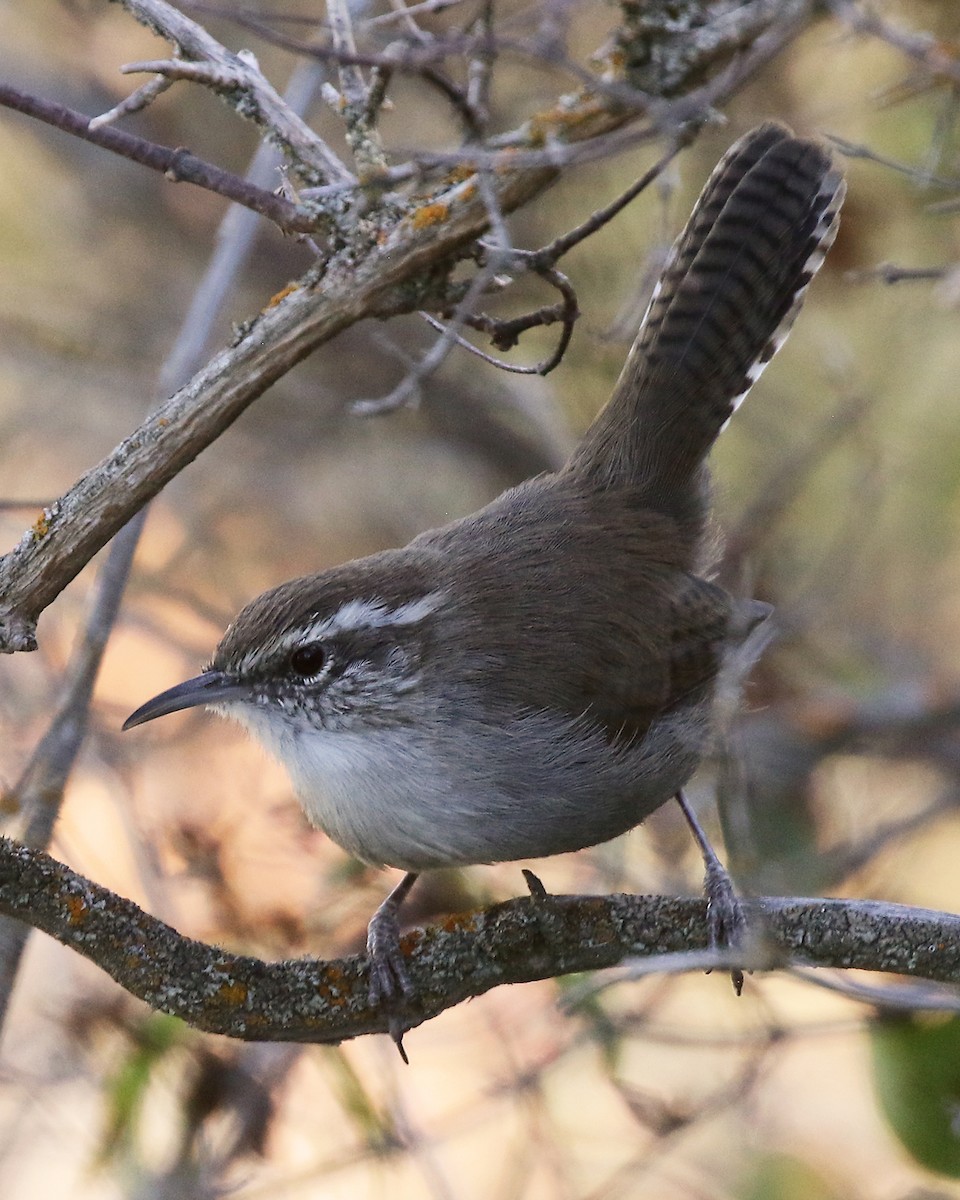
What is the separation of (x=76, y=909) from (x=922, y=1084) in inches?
89.5

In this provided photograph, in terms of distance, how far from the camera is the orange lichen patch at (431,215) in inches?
104

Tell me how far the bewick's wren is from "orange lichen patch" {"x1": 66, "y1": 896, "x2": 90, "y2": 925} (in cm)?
68

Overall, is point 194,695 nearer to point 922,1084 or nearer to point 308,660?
point 308,660

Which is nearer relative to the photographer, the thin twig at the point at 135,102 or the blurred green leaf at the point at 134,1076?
the thin twig at the point at 135,102

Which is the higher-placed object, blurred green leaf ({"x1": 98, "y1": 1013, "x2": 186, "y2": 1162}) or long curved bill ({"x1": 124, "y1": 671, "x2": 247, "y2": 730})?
long curved bill ({"x1": 124, "y1": 671, "x2": 247, "y2": 730})

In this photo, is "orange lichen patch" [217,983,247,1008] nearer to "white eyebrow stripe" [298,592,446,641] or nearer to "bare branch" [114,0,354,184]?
"white eyebrow stripe" [298,592,446,641]

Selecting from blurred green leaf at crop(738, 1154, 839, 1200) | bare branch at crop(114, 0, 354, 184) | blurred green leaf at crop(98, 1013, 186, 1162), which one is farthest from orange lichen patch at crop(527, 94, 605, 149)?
blurred green leaf at crop(738, 1154, 839, 1200)

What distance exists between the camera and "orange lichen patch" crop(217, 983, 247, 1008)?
2820 mm

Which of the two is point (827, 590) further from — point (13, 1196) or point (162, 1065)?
point (13, 1196)

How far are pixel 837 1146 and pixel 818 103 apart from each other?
16.1ft

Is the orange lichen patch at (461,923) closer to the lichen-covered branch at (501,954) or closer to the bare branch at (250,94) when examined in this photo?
the lichen-covered branch at (501,954)

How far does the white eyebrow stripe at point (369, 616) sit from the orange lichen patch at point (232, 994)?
1.01 meters

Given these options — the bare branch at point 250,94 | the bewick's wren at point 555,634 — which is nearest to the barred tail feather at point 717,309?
the bewick's wren at point 555,634

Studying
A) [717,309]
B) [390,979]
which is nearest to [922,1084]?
[390,979]
